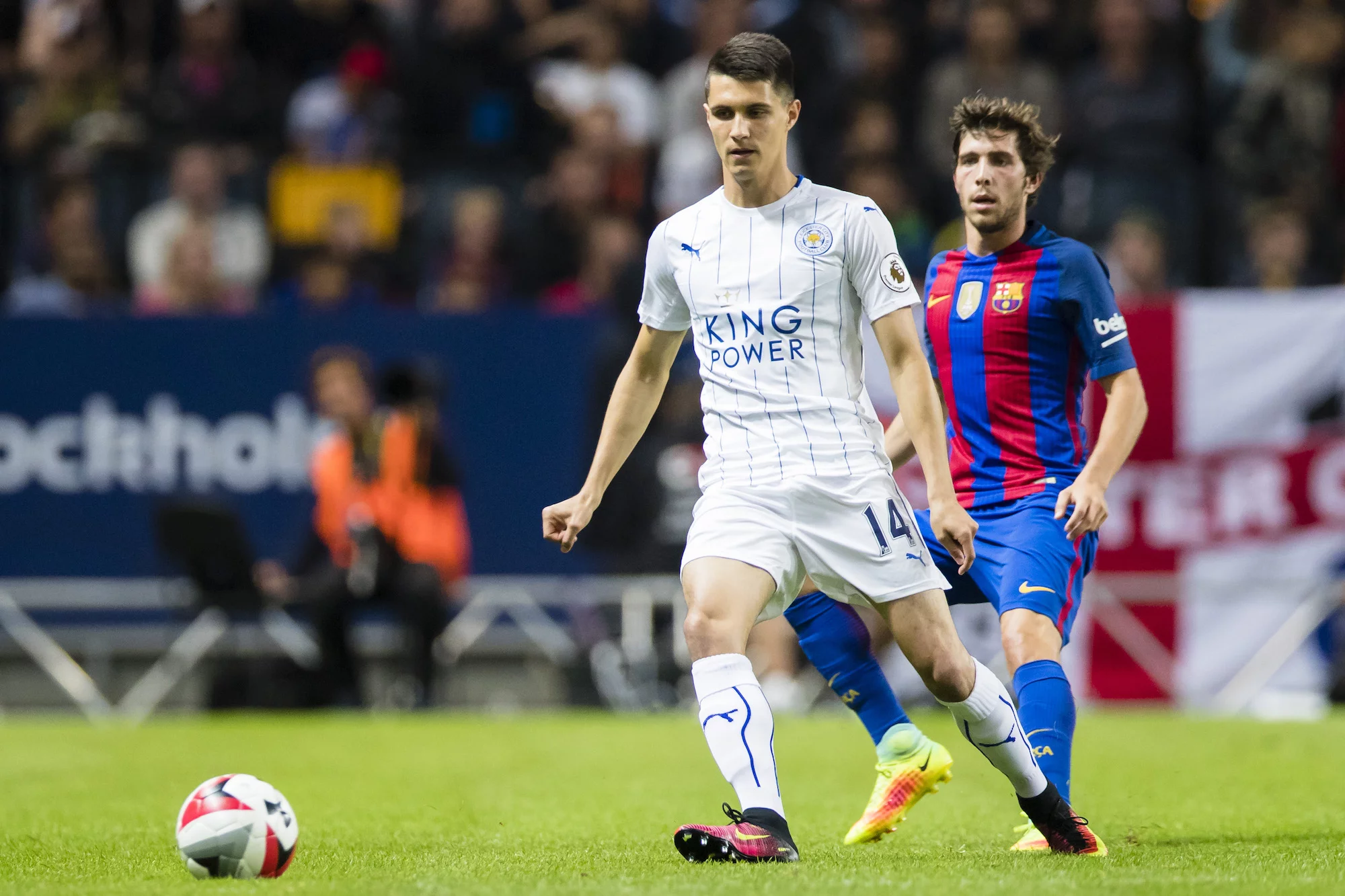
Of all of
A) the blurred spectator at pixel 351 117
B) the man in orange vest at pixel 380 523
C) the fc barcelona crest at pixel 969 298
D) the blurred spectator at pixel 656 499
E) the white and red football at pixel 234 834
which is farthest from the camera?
the blurred spectator at pixel 351 117

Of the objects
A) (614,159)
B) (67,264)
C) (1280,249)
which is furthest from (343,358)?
(1280,249)

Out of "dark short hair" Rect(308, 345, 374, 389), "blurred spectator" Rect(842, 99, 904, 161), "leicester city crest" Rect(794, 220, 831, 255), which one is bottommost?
"dark short hair" Rect(308, 345, 374, 389)

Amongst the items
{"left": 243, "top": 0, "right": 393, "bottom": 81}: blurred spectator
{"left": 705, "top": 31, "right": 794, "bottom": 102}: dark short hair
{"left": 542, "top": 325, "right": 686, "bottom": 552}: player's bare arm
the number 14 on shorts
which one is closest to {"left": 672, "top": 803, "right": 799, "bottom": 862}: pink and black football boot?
the number 14 on shorts

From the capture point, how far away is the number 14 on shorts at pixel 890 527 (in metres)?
5.24

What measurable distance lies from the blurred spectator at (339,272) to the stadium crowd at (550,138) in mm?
28

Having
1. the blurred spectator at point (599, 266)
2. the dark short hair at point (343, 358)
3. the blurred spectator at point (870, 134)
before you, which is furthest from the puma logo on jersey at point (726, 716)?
the blurred spectator at point (870, 134)

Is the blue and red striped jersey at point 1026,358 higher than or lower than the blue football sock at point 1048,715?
higher

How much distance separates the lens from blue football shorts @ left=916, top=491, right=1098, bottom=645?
5938mm

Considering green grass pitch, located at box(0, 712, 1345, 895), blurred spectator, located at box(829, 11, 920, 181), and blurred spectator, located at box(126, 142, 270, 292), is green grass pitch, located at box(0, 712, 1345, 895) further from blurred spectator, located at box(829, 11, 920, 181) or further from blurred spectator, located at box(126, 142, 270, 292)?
blurred spectator, located at box(829, 11, 920, 181)

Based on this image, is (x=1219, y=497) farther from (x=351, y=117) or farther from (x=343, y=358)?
(x=351, y=117)

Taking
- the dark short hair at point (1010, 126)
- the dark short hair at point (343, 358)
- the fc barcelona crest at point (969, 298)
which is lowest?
the dark short hair at point (343, 358)

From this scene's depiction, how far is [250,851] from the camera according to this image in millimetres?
5184

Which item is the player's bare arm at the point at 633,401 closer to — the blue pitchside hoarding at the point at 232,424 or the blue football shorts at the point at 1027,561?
the blue football shorts at the point at 1027,561

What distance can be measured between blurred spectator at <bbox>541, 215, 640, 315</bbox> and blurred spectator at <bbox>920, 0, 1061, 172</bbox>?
8.60 ft
